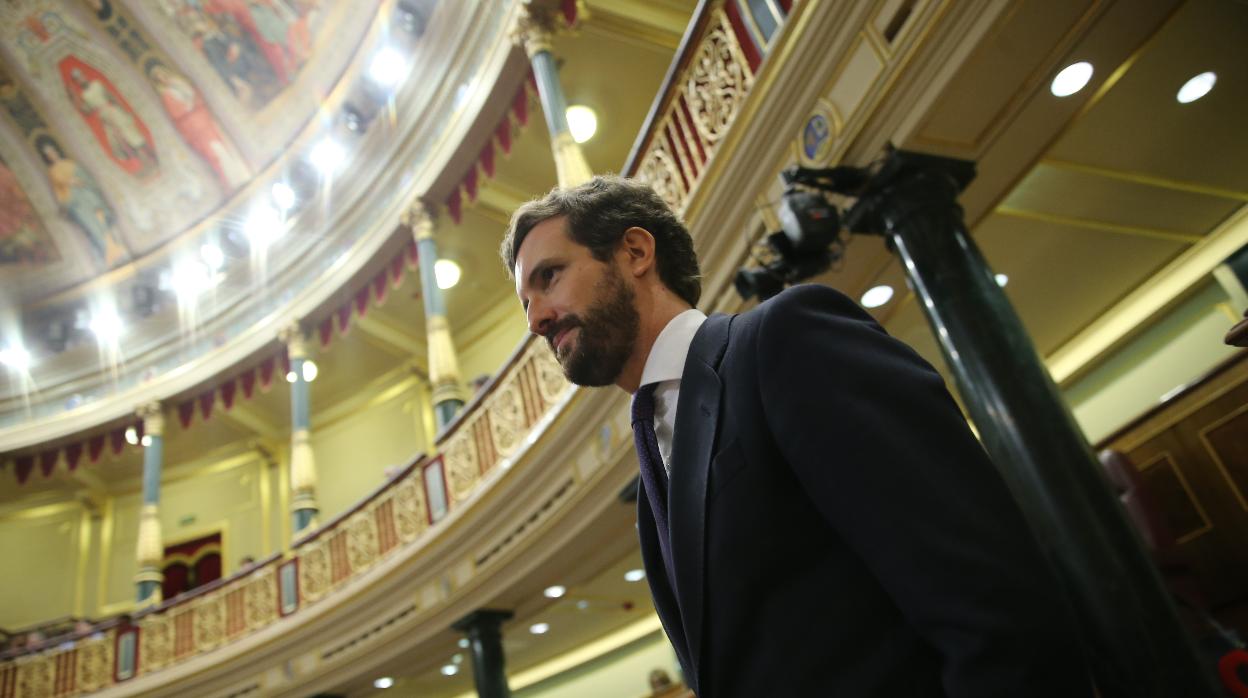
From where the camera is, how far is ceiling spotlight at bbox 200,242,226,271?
12.7 metres

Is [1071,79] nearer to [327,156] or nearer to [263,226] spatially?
[327,156]

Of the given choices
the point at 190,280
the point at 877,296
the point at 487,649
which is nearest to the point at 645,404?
the point at 877,296

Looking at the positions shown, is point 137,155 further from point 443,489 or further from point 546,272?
point 546,272

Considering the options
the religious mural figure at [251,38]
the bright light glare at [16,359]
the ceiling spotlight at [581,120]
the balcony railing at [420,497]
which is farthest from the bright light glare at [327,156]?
the bright light glare at [16,359]

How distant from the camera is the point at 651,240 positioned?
4.49ft

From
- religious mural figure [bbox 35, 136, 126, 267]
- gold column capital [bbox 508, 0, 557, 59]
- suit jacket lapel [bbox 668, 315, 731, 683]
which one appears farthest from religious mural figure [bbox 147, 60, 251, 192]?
suit jacket lapel [bbox 668, 315, 731, 683]

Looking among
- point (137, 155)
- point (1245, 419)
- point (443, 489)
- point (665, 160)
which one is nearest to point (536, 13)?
point (665, 160)

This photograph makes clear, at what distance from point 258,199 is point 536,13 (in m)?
7.09

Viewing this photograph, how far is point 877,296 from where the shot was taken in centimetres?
518

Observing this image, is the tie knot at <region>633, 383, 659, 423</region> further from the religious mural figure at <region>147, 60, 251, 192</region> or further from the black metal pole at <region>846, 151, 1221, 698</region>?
the religious mural figure at <region>147, 60, 251, 192</region>

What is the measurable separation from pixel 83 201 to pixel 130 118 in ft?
5.60

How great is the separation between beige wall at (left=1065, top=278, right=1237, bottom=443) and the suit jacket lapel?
6289 mm

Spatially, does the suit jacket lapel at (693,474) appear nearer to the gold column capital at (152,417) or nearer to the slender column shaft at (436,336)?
the slender column shaft at (436,336)

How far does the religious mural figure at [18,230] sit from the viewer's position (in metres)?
14.1
